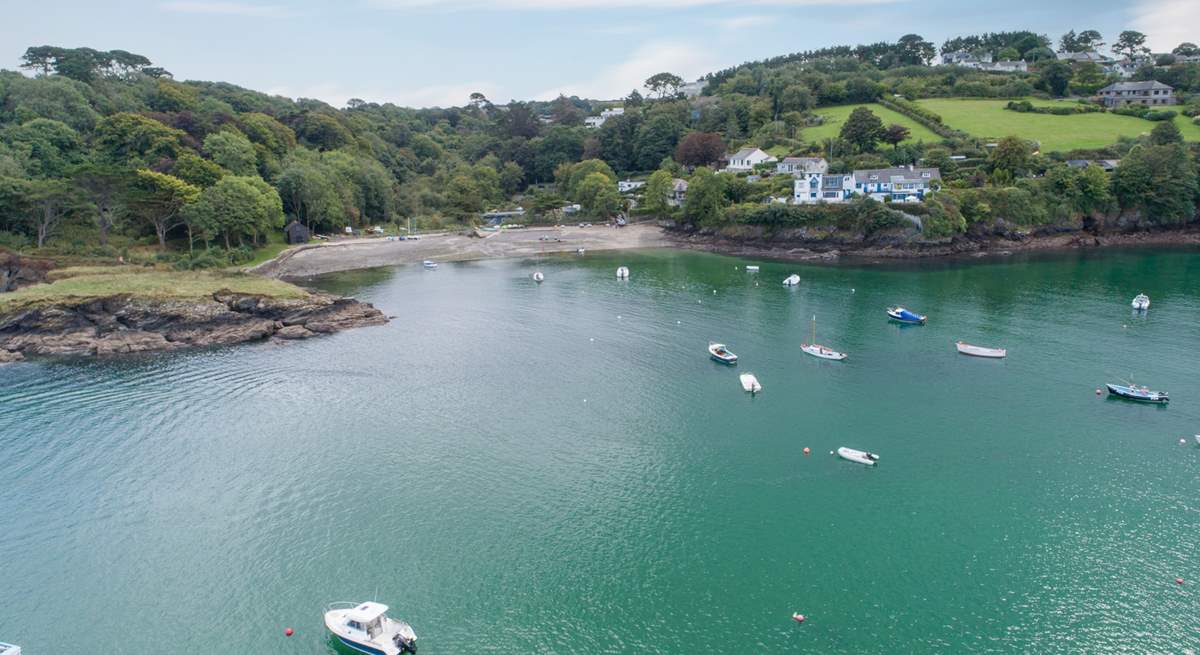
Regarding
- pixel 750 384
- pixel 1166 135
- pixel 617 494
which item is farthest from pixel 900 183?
pixel 617 494

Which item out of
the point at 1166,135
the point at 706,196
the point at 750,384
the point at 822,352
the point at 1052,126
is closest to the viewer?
the point at 750,384

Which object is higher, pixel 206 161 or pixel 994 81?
pixel 994 81

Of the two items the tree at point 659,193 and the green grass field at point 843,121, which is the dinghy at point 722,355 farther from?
the green grass field at point 843,121

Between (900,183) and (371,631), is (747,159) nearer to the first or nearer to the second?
(900,183)

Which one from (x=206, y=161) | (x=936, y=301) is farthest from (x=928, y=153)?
(x=206, y=161)

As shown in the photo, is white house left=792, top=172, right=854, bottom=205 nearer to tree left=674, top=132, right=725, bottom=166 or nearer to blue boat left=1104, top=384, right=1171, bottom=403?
tree left=674, top=132, right=725, bottom=166

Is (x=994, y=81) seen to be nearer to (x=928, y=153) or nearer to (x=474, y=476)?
(x=928, y=153)
